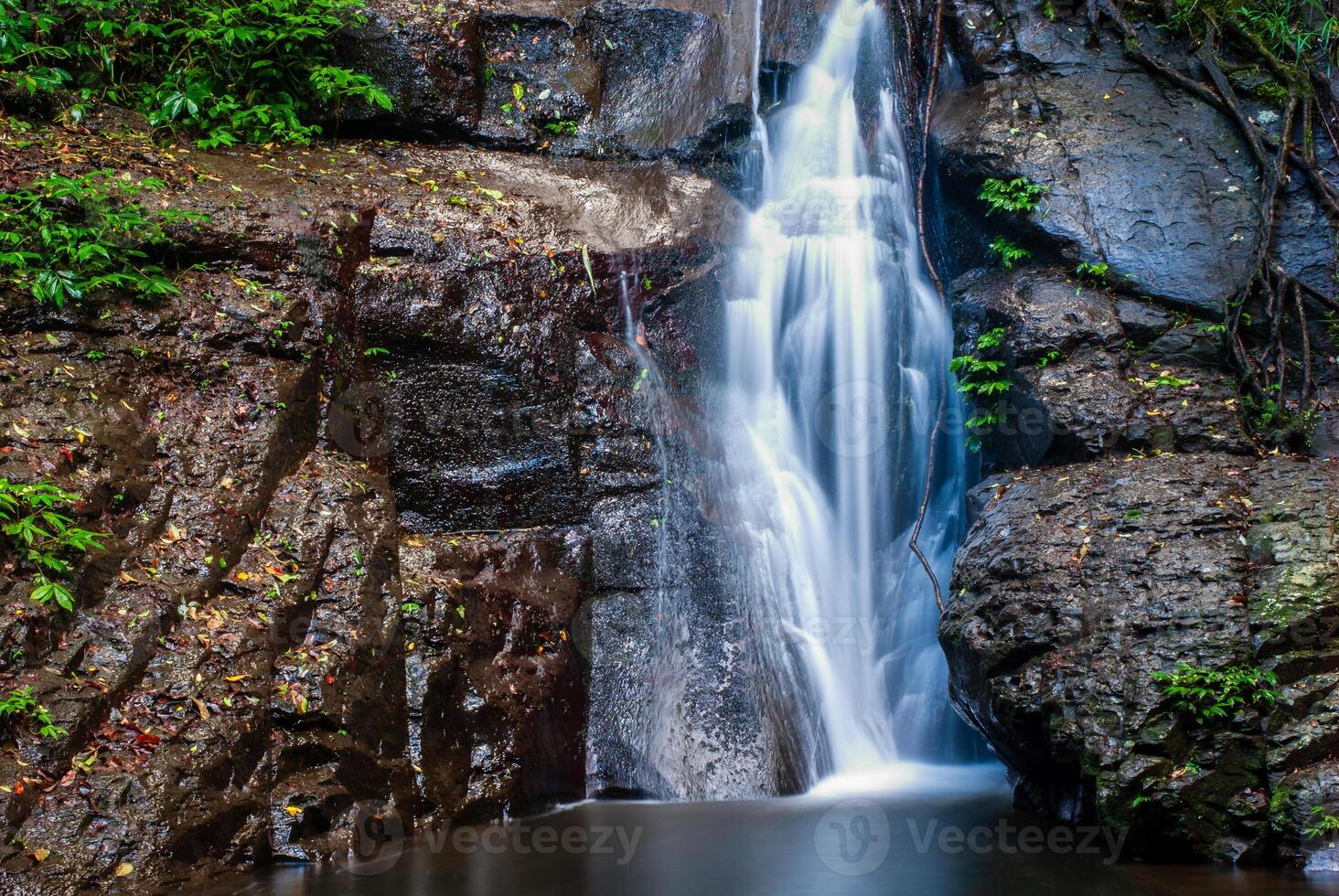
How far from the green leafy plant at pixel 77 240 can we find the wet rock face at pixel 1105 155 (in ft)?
20.9

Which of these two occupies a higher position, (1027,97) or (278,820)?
(1027,97)

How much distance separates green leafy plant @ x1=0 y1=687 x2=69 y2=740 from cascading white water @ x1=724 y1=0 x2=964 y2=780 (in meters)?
4.37

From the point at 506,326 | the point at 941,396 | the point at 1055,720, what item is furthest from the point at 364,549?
the point at 941,396

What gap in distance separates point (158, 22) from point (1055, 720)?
27.7 ft

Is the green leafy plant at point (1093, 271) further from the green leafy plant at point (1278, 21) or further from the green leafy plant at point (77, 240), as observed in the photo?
the green leafy plant at point (77, 240)

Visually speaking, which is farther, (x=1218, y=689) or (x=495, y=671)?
(x=495, y=671)

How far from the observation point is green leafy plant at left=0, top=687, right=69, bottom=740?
14.4 feet

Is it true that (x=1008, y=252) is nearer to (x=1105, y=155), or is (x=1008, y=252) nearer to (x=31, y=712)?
(x=1105, y=155)

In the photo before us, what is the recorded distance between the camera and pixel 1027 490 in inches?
251

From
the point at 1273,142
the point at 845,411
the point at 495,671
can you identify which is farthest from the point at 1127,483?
the point at 495,671

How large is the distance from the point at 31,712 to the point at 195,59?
5648mm

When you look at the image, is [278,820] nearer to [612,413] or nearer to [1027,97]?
[612,413]

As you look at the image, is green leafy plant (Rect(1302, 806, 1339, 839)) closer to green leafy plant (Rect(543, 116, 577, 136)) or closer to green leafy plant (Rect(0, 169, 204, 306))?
green leafy plant (Rect(0, 169, 204, 306))

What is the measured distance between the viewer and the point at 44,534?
494cm
